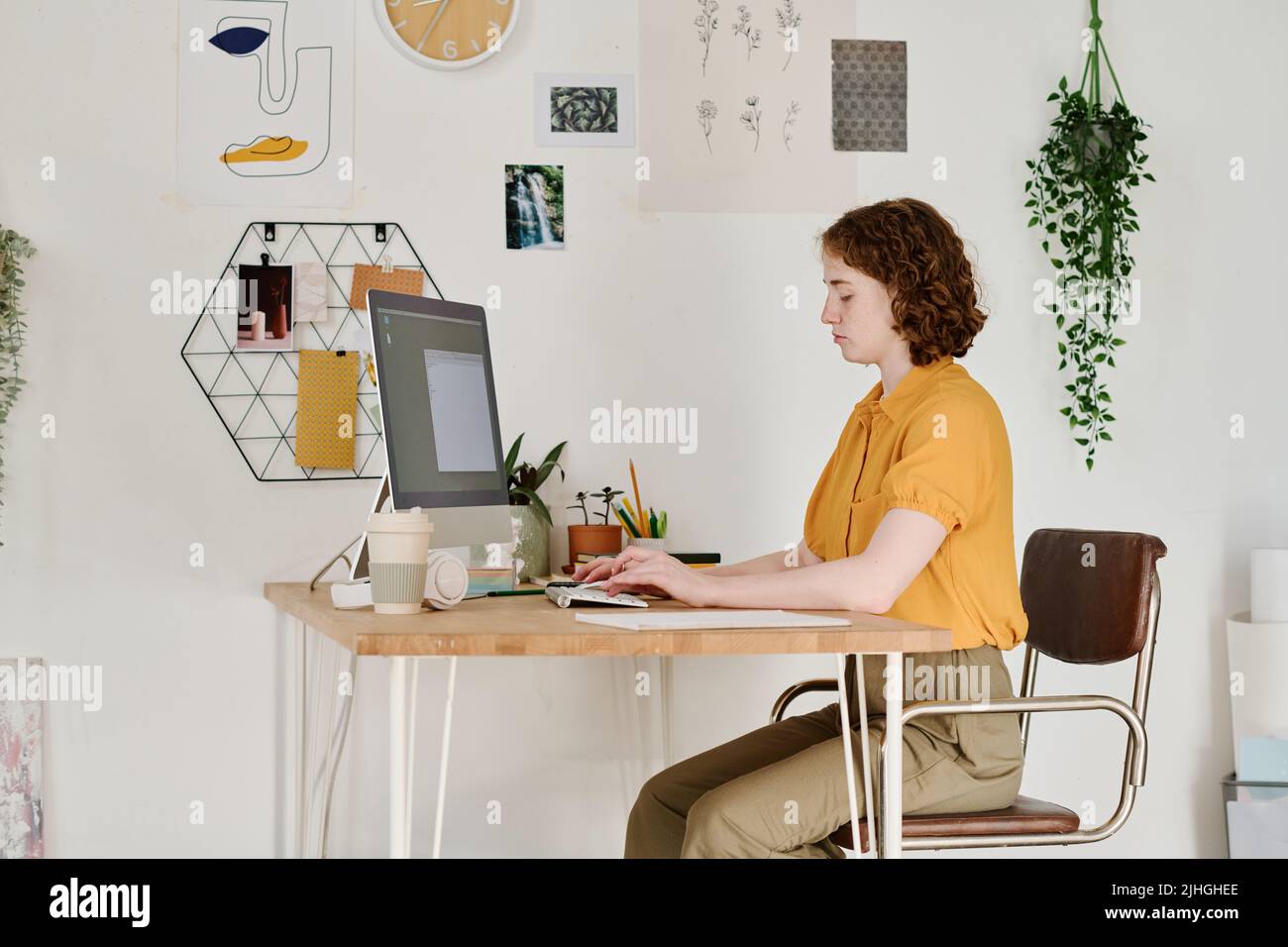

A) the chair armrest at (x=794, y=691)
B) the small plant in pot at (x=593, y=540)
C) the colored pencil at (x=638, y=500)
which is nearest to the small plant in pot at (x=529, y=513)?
the small plant in pot at (x=593, y=540)

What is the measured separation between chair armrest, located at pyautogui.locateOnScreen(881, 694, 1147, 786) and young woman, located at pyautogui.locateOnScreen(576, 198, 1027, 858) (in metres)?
0.07

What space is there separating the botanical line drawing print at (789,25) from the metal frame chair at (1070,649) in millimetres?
1225

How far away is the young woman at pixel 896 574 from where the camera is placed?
5.22 feet

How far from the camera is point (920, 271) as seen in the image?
183 cm

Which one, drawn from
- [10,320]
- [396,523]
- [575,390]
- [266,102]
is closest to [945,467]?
[396,523]

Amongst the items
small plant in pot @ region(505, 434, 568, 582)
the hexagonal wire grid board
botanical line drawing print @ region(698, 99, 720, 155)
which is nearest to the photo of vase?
the hexagonal wire grid board

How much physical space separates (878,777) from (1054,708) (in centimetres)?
26

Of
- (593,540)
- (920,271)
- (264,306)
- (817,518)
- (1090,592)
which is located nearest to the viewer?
(920,271)

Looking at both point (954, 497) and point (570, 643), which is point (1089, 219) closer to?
point (954, 497)

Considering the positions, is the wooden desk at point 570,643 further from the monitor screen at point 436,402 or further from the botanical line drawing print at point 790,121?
the botanical line drawing print at point 790,121

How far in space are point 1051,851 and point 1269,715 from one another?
0.53m

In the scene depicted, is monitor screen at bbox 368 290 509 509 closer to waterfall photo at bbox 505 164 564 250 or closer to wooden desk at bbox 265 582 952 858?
wooden desk at bbox 265 582 952 858

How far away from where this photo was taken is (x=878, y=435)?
1863mm

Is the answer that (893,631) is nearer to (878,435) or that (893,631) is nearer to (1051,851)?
(878,435)
